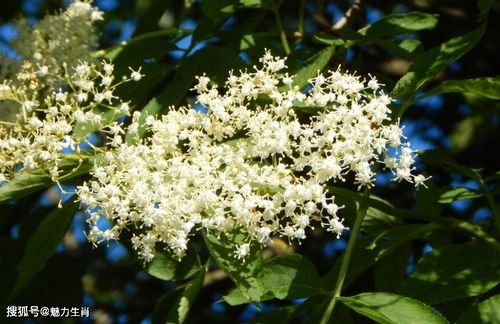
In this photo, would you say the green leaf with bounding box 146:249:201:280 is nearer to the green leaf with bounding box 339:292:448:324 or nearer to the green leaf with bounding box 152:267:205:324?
the green leaf with bounding box 152:267:205:324

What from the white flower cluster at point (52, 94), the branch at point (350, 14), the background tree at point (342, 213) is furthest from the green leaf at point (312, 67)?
the branch at point (350, 14)

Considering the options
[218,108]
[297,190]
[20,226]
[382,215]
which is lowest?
[20,226]

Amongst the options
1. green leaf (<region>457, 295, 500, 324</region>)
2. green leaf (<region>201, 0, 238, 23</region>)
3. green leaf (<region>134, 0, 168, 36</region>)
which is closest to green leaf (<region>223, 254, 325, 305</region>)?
green leaf (<region>457, 295, 500, 324</region>)

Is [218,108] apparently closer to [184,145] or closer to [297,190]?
[184,145]

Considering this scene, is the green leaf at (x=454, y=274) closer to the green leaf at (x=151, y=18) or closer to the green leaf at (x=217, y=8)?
the green leaf at (x=217, y=8)

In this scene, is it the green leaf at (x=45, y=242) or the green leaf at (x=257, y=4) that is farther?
the green leaf at (x=257, y=4)

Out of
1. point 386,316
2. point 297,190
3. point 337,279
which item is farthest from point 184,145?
point 386,316
